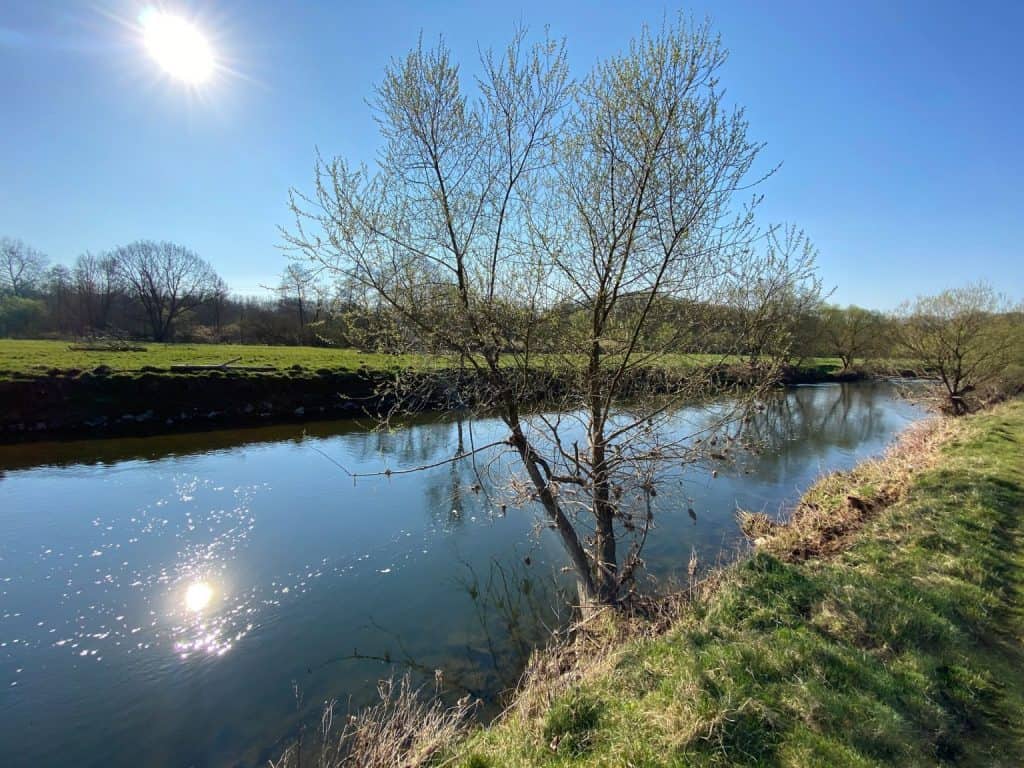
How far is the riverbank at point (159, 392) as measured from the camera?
16.0 metres

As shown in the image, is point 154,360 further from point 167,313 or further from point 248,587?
point 167,313

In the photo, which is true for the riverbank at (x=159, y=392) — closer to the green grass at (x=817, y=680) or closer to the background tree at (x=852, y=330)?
the green grass at (x=817, y=680)

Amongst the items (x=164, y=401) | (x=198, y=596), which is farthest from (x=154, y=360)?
(x=198, y=596)

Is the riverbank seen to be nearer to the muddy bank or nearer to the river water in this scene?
the muddy bank

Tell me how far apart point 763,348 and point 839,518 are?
365 cm

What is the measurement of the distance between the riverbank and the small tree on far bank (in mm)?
10065

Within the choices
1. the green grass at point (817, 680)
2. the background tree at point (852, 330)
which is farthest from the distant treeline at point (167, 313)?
the green grass at point (817, 680)

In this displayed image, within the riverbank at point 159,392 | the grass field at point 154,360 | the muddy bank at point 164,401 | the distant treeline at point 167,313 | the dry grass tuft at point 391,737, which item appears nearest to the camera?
the dry grass tuft at point 391,737

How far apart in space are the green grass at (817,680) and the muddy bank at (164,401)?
9444 mm

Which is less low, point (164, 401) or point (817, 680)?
point (164, 401)

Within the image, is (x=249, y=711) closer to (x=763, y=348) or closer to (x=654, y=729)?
(x=654, y=729)

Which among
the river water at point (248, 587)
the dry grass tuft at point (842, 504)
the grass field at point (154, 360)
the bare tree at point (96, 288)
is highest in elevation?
the bare tree at point (96, 288)

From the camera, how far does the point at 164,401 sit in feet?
59.6

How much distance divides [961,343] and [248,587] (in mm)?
25448
